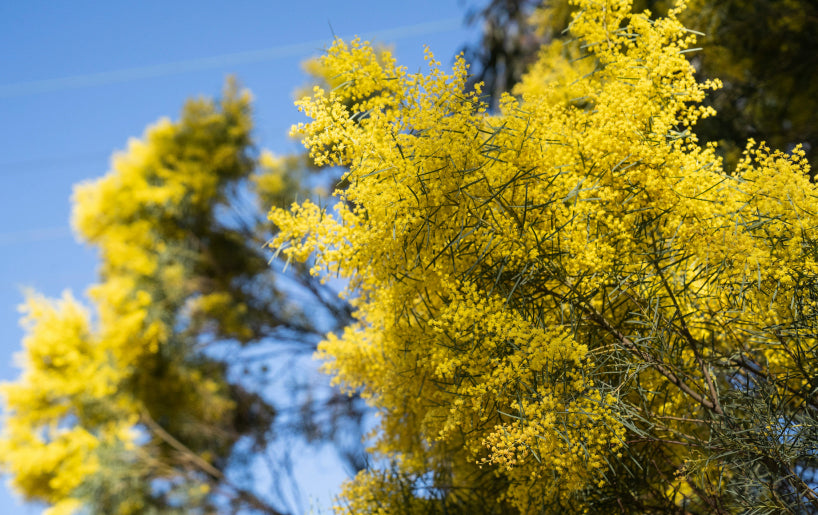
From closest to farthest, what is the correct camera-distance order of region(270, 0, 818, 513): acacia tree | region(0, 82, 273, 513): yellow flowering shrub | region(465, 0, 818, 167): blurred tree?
region(270, 0, 818, 513): acacia tree < region(465, 0, 818, 167): blurred tree < region(0, 82, 273, 513): yellow flowering shrub

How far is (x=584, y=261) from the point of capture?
1.95 meters

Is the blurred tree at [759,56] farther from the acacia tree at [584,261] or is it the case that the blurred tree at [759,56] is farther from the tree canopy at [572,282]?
the acacia tree at [584,261]

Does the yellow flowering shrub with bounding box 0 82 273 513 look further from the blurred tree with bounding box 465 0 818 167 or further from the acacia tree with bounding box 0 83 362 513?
the blurred tree with bounding box 465 0 818 167

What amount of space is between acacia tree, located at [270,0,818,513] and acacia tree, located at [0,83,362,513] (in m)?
A: 4.85

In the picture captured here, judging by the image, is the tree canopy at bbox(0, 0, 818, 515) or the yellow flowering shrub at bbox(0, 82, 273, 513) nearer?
the tree canopy at bbox(0, 0, 818, 515)

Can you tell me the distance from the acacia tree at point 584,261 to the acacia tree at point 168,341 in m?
4.85

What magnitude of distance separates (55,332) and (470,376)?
7.15 metres

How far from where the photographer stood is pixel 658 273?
200 cm

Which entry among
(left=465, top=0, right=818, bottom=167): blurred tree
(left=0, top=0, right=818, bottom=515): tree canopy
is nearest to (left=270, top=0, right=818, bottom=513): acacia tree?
(left=0, top=0, right=818, bottom=515): tree canopy

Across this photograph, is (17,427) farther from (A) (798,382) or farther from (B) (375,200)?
(A) (798,382)

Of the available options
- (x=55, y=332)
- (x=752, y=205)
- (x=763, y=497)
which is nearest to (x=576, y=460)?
(x=763, y=497)

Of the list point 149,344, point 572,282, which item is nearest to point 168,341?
point 149,344

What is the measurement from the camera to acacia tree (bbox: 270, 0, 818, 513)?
1850 millimetres

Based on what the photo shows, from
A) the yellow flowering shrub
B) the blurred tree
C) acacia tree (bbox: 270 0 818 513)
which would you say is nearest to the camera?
acacia tree (bbox: 270 0 818 513)
